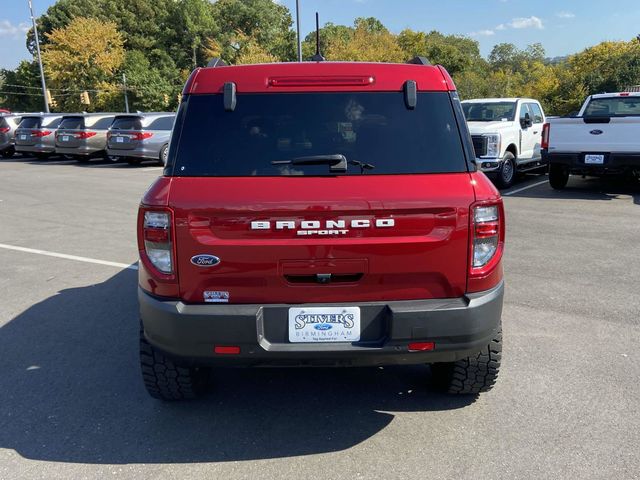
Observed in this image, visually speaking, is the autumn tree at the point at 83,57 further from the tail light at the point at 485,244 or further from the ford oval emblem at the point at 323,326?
the tail light at the point at 485,244

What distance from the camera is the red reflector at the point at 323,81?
3.04 meters

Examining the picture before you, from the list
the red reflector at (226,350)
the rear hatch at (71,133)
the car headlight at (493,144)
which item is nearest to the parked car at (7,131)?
the rear hatch at (71,133)

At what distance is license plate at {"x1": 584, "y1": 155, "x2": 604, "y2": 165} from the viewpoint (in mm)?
10522

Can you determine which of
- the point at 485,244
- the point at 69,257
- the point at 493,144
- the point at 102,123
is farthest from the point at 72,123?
the point at 485,244

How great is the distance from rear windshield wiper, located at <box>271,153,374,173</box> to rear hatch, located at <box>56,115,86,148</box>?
1959 cm

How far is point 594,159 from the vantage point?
10.6 m

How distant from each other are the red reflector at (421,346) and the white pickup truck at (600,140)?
9163mm

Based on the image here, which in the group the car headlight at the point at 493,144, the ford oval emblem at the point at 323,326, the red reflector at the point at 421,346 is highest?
the car headlight at the point at 493,144

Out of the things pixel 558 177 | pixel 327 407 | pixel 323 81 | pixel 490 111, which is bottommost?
pixel 327 407

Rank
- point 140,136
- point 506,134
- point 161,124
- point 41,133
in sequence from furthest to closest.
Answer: point 41,133, point 161,124, point 140,136, point 506,134

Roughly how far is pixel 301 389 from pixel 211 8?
71488 millimetres

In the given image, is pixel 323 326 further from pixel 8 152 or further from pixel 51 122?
pixel 8 152

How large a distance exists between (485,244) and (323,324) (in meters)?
0.94

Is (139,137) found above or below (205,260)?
below
